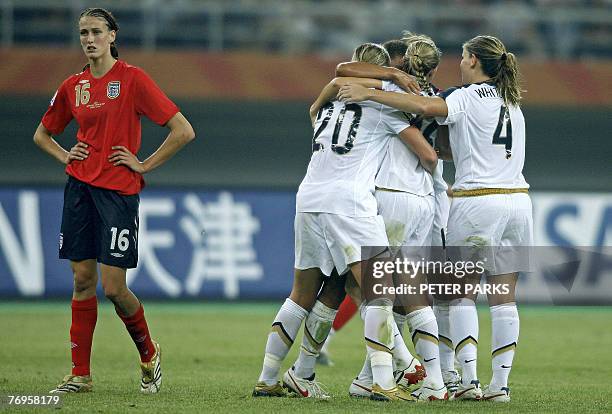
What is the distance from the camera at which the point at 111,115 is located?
22.8 ft

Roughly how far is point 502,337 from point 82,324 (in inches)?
104

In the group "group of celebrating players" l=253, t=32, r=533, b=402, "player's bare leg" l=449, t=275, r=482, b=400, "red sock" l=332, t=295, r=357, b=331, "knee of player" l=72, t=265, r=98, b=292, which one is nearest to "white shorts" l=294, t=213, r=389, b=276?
"group of celebrating players" l=253, t=32, r=533, b=402

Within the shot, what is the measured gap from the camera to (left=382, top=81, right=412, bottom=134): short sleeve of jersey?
678 centimetres

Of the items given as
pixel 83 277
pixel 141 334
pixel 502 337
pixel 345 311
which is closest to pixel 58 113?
pixel 83 277

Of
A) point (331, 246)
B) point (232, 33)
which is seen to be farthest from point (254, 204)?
point (331, 246)

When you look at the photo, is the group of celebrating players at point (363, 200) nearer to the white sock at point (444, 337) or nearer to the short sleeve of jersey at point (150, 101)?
the short sleeve of jersey at point (150, 101)

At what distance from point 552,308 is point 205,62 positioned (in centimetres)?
647

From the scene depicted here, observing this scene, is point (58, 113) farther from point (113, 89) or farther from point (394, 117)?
point (394, 117)

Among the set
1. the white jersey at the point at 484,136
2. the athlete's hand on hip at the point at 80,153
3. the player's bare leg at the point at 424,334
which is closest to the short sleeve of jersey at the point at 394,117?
the white jersey at the point at 484,136

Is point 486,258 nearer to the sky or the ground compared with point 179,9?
nearer to the ground

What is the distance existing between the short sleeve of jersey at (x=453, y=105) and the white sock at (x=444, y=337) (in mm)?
1285

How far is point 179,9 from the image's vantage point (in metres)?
17.3

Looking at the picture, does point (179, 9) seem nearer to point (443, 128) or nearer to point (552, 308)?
point (552, 308)

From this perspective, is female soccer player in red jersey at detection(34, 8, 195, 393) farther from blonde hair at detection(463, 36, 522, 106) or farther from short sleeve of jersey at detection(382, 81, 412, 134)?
blonde hair at detection(463, 36, 522, 106)
